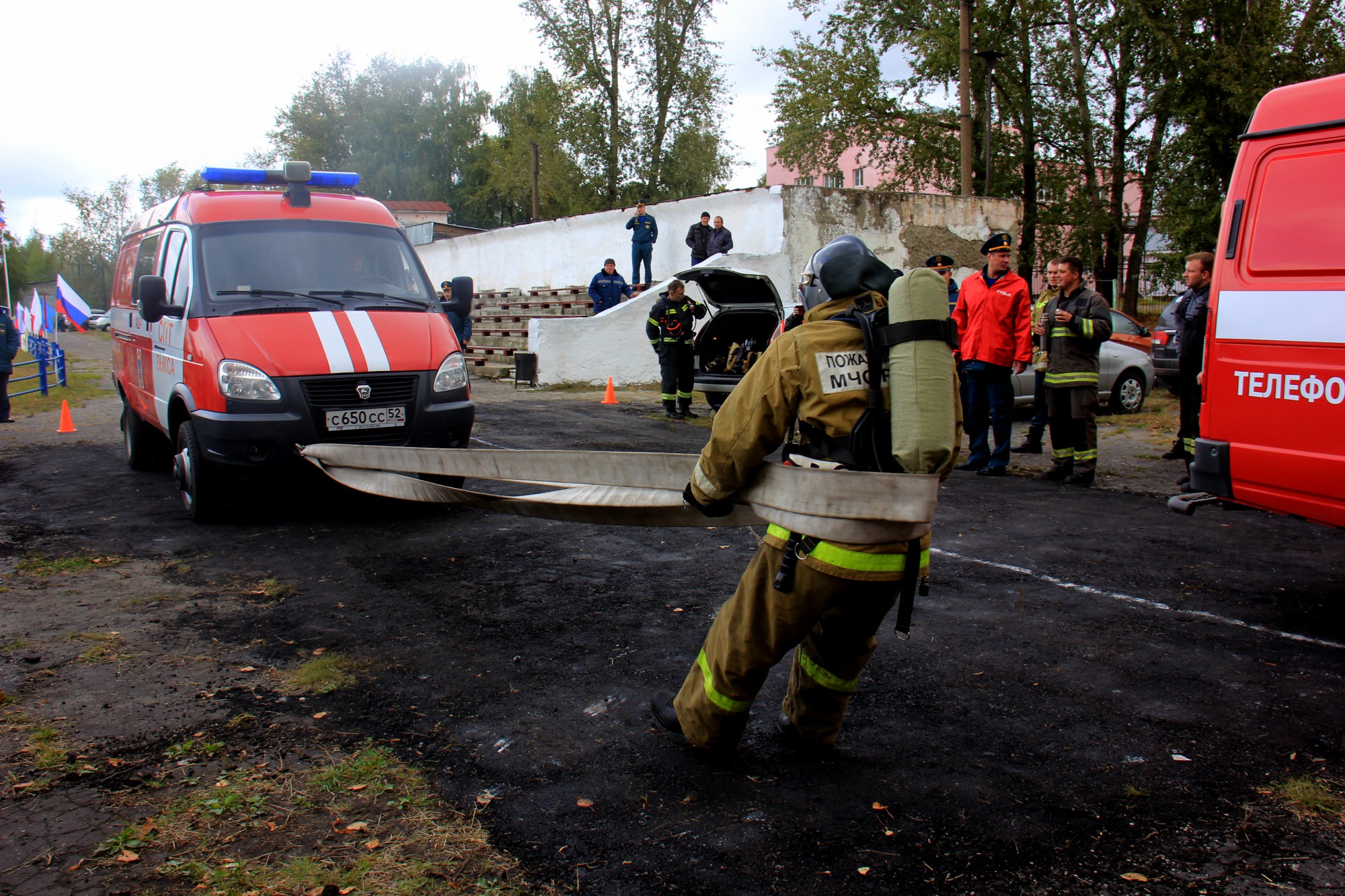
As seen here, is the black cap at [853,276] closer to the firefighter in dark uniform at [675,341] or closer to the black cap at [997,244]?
the black cap at [997,244]

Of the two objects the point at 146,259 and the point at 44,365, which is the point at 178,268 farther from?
the point at 44,365

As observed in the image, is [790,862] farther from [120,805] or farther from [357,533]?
[357,533]

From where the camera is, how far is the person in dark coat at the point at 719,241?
59.5ft

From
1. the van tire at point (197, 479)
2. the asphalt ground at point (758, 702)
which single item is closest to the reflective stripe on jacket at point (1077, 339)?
the asphalt ground at point (758, 702)

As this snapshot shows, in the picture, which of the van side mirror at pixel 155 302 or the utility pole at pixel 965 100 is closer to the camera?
the van side mirror at pixel 155 302

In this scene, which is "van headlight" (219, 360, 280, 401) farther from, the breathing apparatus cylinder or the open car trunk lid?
the open car trunk lid

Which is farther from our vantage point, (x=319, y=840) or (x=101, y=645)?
(x=101, y=645)

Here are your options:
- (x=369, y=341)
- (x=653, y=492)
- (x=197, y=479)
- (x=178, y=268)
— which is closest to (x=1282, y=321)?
(x=653, y=492)

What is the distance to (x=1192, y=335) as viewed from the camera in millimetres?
8094

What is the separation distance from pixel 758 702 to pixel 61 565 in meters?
4.49

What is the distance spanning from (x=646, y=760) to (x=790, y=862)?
729 mm

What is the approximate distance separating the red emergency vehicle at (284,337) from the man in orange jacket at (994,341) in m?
4.62

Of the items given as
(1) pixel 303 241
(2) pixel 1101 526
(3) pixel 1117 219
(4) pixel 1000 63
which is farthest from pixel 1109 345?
(4) pixel 1000 63

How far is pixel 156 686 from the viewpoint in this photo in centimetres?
379
